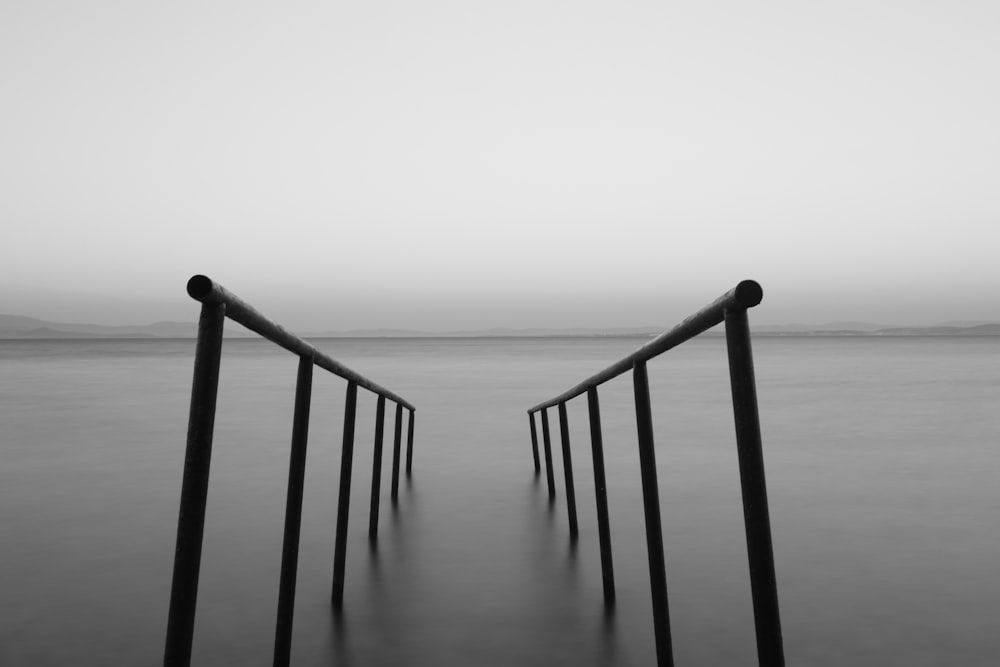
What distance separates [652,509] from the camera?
249 cm

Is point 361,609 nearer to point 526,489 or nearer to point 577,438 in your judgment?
point 526,489

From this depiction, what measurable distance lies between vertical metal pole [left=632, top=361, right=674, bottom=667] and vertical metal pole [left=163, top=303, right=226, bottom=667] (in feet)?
4.46

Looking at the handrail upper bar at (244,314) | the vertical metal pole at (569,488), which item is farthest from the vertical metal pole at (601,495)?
the handrail upper bar at (244,314)

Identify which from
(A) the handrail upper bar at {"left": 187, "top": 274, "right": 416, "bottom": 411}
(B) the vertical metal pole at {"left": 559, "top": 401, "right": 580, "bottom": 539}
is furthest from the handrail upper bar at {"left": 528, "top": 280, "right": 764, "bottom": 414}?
(B) the vertical metal pole at {"left": 559, "top": 401, "right": 580, "bottom": 539}

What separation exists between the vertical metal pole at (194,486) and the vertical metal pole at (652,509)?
1.36 meters

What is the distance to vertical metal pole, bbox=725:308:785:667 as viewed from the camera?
5.06 ft

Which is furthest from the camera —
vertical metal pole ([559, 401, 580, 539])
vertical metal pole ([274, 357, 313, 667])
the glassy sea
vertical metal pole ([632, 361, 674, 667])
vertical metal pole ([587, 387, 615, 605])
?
vertical metal pole ([559, 401, 580, 539])

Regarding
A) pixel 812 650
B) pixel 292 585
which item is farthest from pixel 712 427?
pixel 292 585

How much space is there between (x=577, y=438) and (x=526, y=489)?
4.32 meters

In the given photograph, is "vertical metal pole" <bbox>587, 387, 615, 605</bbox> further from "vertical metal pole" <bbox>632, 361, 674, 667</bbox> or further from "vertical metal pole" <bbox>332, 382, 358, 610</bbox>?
"vertical metal pole" <bbox>332, 382, 358, 610</bbox>

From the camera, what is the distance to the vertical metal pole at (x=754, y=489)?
1541 mm

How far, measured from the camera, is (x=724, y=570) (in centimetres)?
443

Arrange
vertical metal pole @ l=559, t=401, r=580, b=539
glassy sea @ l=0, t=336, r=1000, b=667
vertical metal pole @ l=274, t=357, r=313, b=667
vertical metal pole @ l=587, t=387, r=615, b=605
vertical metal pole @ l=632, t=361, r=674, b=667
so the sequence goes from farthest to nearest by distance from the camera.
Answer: vertical metal pole @ l=559, t=401, r=580, b=539, vertical metal pole @ l=587, t=387, r=615, b=605, glassy sea @ l=0, t=336, r=1000, b=667, vertical metal pole @ l=274, t=357, r=313, b=667, vertical metal pole @ l=632, t=361, r=674, b=667

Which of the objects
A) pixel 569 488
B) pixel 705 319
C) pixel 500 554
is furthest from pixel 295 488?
pixel 569 488
